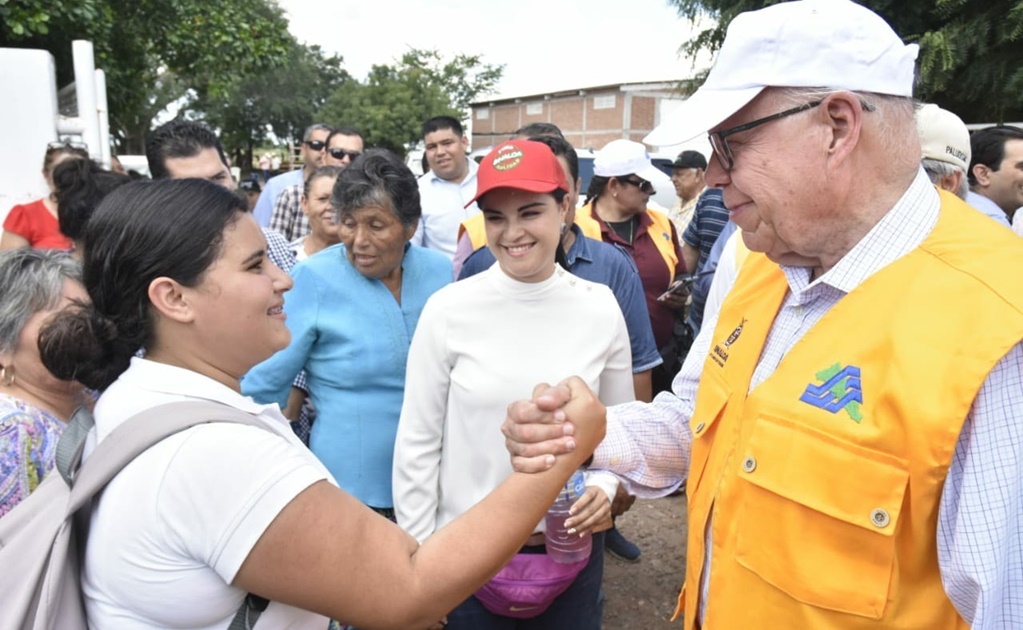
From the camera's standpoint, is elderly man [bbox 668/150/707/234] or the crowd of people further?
elderly man [bbox 668/150/707/234]

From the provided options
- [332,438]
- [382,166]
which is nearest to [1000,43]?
[382,166]

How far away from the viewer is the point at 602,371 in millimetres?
2299

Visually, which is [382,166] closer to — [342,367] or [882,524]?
[342,367]

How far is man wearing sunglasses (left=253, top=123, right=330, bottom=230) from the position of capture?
5.85 m

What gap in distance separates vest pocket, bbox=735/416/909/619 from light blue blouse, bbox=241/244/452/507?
1584 millimetres

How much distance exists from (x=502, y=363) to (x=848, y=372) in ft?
3.65

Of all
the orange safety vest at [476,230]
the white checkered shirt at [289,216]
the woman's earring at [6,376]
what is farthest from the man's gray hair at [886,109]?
the white checkered shirt at [289,216]

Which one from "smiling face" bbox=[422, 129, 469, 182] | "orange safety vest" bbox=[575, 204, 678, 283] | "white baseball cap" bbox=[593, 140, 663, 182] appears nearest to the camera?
"white baseball cap" bbox=[593, 140, 663, 182]

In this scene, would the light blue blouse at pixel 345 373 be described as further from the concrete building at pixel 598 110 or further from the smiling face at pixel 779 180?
the concrete building at pixel 598 110

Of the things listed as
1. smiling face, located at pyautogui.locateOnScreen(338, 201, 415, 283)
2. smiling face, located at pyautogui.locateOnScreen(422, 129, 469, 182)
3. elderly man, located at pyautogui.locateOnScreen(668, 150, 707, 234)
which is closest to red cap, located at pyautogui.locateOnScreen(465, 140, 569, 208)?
smiling face, located at pyautogui.locateOnScreen(338, 201, 415, 283)

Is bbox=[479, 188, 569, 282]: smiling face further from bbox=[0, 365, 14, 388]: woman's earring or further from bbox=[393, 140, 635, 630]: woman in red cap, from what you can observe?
bbox=[0, 365, 14, 388]: woman's earring

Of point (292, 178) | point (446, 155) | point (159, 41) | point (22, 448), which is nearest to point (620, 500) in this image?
point (22, 448)

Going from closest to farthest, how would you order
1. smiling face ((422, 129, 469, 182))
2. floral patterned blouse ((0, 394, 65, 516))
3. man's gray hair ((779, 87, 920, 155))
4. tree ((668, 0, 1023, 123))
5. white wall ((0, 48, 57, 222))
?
man's gray hair ((779, 87, 920, 155))
floral patterned blouse ((0, 394, 65, 516))
smiling face ((422, 129, 469, 182))
white wall ((0, 48, 57, 222))
tree ((668, 0, 1023, 123))

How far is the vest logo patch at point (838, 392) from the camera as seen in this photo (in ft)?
4.00
